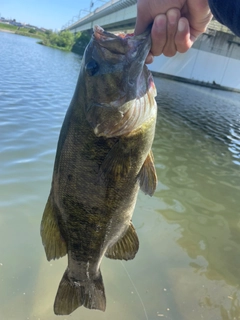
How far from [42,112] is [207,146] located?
5912 mm

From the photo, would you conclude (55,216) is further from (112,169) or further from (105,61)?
(105,61)

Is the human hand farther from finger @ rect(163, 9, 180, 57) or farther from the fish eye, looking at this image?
the fish eye

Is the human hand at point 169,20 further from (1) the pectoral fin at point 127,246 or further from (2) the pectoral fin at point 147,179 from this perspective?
(1) the pectoral fin at point 127,246

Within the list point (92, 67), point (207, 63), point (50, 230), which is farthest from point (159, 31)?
point (207, 63)

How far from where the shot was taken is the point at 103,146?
2088mm

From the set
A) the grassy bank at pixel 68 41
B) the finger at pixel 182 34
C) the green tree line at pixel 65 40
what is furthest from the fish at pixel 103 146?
the green tree line at pixel 65 40

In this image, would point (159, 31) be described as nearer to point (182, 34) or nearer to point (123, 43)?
Answer: point (182, 34)

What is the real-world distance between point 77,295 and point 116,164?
1.20 metres

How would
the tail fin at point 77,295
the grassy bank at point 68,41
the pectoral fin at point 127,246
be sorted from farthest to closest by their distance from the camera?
the grassy bank at point 68,41
the pectoral fin at point 127,246
the tail fin at point 77,295

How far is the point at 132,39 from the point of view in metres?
2.02

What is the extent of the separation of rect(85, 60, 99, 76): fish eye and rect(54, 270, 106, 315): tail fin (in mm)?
1593

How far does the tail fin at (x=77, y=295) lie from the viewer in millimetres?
2479

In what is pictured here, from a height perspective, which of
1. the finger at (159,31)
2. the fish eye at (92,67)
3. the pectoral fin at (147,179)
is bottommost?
the pectoral fin at (147,179)

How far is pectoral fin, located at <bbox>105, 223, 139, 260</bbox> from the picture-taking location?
2.60m
